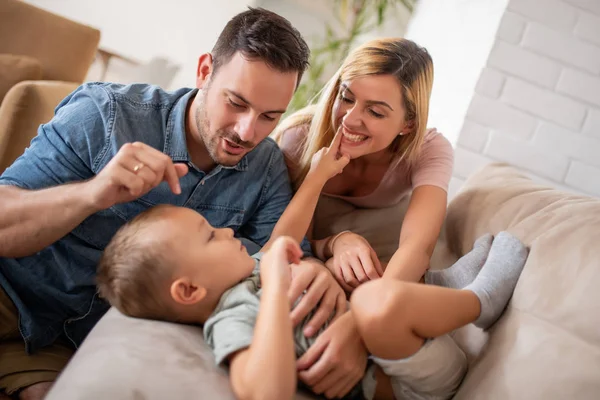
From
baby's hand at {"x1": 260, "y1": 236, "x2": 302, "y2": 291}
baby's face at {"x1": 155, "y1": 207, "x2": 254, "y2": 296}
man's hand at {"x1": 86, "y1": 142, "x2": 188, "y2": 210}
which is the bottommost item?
baby's face at {"x1": 155, "y1": 207, "x2": 254, "y2": 296}

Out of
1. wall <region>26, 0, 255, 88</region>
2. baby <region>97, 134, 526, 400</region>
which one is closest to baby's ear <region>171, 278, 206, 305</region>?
baby <region>97, 134, 526, 400</region>

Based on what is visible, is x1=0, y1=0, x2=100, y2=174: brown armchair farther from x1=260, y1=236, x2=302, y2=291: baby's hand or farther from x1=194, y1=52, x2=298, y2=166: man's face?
x1=260, y1=236, x2=302, y2=291: baby's hand

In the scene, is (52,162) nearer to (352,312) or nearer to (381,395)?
(352,312)

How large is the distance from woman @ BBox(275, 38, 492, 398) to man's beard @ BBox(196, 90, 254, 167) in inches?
14.5

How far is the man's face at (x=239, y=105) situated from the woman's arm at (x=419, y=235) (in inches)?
19.4

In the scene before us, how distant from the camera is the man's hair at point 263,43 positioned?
1222mm

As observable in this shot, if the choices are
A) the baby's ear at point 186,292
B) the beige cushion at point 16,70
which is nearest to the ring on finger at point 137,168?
the baby's ear at point 186,292

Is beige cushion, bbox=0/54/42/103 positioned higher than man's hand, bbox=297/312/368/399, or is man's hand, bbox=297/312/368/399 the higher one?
beige cushion, bbox=0/54/42/103

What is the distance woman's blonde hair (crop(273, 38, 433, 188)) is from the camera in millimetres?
1474

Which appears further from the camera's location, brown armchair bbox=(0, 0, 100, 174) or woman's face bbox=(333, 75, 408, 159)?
brown armchair bbox=(0, 0, 100, 174)

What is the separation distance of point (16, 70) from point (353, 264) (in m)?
1.65

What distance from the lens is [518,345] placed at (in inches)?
36.4

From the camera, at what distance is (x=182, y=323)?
100 cm

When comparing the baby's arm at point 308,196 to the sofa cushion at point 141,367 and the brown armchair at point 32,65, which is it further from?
the brown armchair at point 32,65
